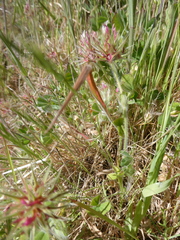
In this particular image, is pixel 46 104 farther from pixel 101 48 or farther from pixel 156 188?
pixel 156 188

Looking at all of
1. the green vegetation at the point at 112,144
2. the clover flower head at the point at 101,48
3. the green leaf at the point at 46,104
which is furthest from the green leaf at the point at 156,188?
the green leaf at the point at 46,104

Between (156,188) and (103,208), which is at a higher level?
(156,188)

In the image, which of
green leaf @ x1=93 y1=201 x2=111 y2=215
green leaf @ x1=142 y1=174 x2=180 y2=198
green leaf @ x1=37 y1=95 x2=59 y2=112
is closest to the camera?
green leaf @ x1=142 y1=174 x2=180 y2=198

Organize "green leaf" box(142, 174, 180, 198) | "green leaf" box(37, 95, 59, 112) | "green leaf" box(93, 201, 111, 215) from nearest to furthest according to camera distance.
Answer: "green leaf" box(142, 174, 180, 198) < "green leaf" box(93, 201, 111, 215) < "green leaf" box(37, 95, 59, 112)

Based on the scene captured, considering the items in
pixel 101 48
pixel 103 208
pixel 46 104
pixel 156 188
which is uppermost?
pixel 101 48

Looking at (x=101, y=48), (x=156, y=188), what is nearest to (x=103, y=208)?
(x=156, y=188)

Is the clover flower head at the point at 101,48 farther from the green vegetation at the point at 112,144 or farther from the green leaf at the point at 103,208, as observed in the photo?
the green leaf at the point at 103,208

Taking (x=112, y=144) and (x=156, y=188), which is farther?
(x=112, y=144)

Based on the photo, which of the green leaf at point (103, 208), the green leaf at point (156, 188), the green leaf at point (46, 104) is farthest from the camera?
the green leaf at point (46, 104)

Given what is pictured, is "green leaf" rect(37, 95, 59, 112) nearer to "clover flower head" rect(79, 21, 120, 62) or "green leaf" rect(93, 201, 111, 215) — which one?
"clover flower head" rect(79, 21, 120, 62)

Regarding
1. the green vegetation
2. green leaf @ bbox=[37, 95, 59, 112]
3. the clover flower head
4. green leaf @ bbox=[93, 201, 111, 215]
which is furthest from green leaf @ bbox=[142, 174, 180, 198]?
green leaf @ bbox=[37, 95, 59, 112]

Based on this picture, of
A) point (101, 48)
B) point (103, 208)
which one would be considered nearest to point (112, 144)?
point (103, 208)

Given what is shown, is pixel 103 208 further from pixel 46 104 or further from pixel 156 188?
pixel 46 104

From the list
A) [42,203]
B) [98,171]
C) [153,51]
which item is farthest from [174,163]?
[42,203]
